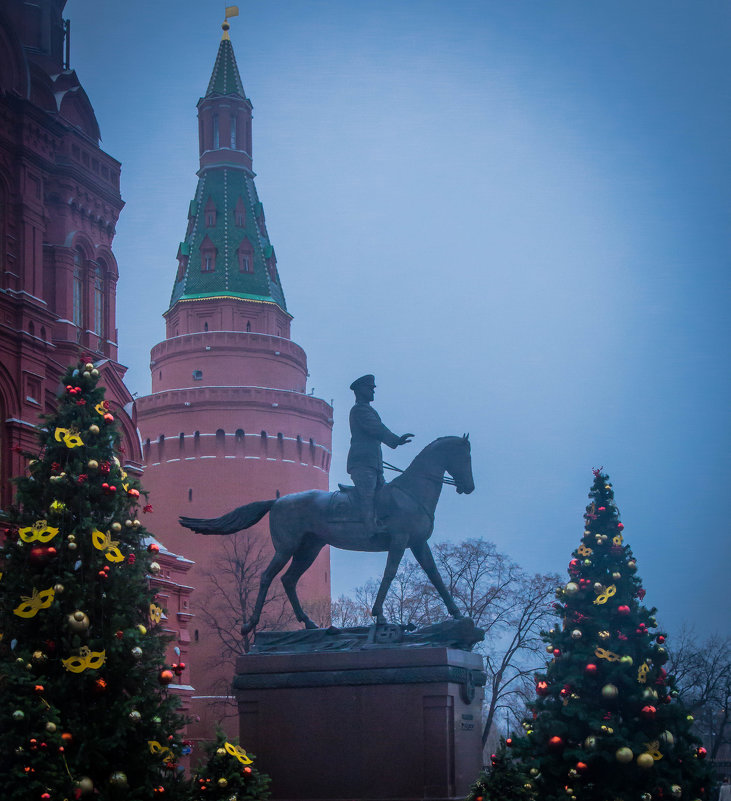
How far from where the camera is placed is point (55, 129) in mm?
33219

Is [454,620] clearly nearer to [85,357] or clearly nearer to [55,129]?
[85,357]

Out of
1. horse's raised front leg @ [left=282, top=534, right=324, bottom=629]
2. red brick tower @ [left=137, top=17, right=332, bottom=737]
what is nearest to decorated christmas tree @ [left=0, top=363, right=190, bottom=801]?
horse's raised front leg @ [left=282, top=534, right=324, bottom=629]

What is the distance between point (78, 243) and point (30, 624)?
24619mm

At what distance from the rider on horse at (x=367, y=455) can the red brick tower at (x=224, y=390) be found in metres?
41.4

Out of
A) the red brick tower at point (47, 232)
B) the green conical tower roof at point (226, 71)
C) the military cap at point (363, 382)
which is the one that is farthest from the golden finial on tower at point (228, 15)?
the military cap at point (363, 382)

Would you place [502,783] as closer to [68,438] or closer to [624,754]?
[624,754]

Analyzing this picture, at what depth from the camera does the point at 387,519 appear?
48.8 feet

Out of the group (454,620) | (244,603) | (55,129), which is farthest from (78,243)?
(454,620)

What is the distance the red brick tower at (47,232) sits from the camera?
29203 millimetres

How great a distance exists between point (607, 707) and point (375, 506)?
156 inches

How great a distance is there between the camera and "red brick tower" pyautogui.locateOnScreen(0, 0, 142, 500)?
95.8ft

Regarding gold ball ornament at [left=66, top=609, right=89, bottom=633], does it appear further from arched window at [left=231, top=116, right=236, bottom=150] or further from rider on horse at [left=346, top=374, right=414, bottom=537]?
arched window at [left=231, top=116, right=236, bottom=150]

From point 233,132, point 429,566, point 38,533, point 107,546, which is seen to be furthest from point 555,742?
point 233,132

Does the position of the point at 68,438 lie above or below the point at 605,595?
above
